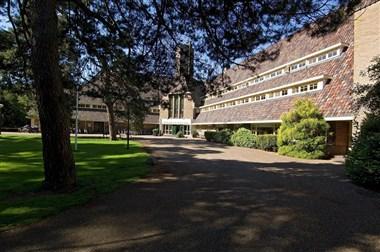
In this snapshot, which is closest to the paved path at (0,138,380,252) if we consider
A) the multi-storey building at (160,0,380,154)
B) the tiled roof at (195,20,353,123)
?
the multi-storey building at (160,0,380,154)

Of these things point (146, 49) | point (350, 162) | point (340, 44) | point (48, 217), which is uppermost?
point (340, 44)

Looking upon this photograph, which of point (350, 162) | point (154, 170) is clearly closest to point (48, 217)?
point (154, 170)

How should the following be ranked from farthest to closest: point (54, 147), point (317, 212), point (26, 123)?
point (26, 123) → point (54, 147) → point (317, 212)

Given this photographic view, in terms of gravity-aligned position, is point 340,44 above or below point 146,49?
above

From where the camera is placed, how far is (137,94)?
44.5 ft

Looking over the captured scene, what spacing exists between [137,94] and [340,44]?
49.9 ft

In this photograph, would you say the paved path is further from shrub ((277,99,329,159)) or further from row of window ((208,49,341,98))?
row of window ((208,49,341,98))

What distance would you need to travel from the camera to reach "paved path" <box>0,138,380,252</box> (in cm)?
458

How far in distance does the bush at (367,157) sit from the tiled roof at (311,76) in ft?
13.2

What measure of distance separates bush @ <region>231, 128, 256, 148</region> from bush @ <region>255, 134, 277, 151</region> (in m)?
1.24

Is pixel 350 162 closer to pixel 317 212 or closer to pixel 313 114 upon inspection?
pixel 317 212

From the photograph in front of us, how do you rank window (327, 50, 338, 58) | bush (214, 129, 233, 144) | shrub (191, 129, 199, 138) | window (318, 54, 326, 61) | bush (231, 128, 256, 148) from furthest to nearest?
shrub (191, 129, 199, 138) → bush (214, 129, 233, 144) → bush (231, 128, 256, 148) → window (318, 54, 326, 61) → window (327, 50, 338, 58)

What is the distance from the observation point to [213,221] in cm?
564

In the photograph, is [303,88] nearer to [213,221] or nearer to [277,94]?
[277,94]
